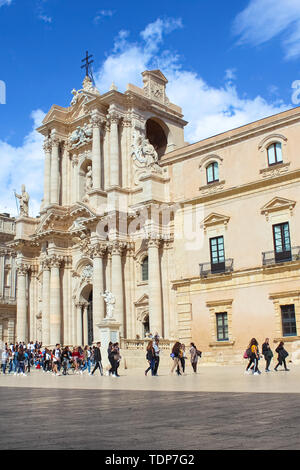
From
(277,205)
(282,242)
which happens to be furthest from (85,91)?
(282,242)

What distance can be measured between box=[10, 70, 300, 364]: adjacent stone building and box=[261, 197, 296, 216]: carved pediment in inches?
2.1

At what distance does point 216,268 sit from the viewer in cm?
3078

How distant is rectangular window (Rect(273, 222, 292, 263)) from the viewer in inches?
1104

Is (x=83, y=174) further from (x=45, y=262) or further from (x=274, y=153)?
(x=274, y=153)

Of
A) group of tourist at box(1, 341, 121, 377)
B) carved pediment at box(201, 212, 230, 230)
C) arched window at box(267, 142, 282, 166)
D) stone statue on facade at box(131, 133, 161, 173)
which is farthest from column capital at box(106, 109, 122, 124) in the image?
group of tourist at box(1, 341, 121, 377)

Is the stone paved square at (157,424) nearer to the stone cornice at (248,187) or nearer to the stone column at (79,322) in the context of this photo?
the stone cornice at (248,187)

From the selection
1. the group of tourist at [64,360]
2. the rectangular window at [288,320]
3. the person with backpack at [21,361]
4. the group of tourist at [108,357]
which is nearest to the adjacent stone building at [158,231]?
the rectangular window at [288,320]

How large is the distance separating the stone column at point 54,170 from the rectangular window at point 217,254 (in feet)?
48.7

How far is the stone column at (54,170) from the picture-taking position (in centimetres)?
4162

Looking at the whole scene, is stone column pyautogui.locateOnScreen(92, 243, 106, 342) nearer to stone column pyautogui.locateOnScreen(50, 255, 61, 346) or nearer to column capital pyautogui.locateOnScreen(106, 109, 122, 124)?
stone column pyautogui.locateOnScreen(50, 255, 61, 346)

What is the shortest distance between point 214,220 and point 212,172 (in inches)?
116

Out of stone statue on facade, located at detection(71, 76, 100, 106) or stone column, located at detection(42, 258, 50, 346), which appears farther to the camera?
stone statue on facade, located at detection(71, 76, 100, 106)

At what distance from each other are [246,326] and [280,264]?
12.3ft
